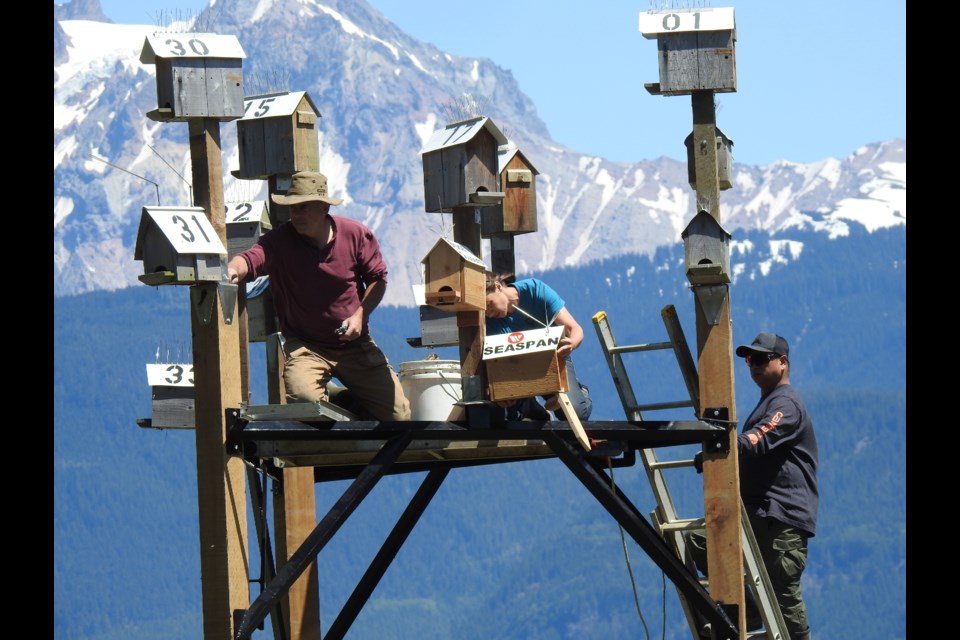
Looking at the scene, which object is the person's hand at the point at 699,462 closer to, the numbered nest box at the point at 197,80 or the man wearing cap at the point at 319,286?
the man wearing cap at the point at 319,286

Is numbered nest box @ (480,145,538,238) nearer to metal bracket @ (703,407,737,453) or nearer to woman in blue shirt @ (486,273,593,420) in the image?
woman in blue shirt @ (486,273,593,420)

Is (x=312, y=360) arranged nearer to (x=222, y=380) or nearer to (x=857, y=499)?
(x=222, y=380)

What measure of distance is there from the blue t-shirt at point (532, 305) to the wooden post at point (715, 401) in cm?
88

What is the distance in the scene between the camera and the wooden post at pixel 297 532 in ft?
48.4

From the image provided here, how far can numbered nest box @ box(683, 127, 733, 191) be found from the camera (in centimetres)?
1344

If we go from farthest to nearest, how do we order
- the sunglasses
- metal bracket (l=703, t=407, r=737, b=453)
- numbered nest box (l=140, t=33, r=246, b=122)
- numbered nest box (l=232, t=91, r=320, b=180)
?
numbered nest box (l=232, t=91, r=320, b=180)
the sunglasses
metal bracket (l=703, t=407, r=737, b=453)
numbered nest box (l=140, t=33, r=246, b=122)

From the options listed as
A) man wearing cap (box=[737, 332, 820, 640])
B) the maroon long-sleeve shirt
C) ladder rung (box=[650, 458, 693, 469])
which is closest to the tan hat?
the maroon long-sleeve shirt

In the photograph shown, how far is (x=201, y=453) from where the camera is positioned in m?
12.4

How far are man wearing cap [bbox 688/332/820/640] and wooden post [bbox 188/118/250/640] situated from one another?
3.16m

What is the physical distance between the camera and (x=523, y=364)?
40.4 feet

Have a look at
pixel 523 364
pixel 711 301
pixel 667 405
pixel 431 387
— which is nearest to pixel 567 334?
pixel 523 364

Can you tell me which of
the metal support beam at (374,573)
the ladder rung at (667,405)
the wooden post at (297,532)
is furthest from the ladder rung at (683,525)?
the wooden post at (297,532)
